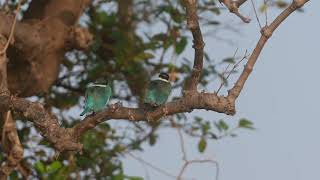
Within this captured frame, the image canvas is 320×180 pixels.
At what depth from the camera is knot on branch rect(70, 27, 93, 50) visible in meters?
2.40

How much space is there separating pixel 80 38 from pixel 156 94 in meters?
0.90

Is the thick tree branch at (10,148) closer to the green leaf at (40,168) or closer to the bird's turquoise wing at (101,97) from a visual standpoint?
the green leaf at (40,168)

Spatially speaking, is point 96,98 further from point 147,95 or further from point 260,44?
point 260,44

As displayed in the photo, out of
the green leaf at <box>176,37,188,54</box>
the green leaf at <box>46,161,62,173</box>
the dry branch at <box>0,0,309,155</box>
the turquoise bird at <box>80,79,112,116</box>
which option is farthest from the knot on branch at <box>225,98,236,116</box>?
the green leaf at <box>176,37,188,54</box>

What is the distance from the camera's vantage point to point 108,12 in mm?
2912

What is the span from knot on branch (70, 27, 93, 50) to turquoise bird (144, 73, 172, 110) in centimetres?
76

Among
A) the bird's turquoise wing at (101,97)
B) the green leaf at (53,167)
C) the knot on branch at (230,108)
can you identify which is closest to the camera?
the knot on branch at (230,108)

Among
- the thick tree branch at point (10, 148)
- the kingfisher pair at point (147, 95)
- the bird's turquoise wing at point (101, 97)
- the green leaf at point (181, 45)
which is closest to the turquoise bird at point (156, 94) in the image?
the kingfisher pair at point (147, 95)

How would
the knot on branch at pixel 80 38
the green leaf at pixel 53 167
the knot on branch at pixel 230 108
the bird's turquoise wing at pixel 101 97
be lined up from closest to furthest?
1. the knot on branch at pixel 230 108
2. the bird's turquoise wing at pixel 101 97
3. the green leaf at pixel 53 167
4. the knot on branch at pixel 80 38

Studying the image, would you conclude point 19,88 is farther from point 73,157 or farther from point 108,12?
point 108,12

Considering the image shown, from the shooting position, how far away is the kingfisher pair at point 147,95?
1526 mm

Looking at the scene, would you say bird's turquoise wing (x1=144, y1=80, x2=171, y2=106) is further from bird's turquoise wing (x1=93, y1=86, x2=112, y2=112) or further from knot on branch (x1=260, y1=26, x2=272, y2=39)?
knot on branch (x1=260, y1=26, x2=272, y2=39)

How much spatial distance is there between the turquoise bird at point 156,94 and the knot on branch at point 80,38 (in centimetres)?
76

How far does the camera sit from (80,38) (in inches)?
94.5
